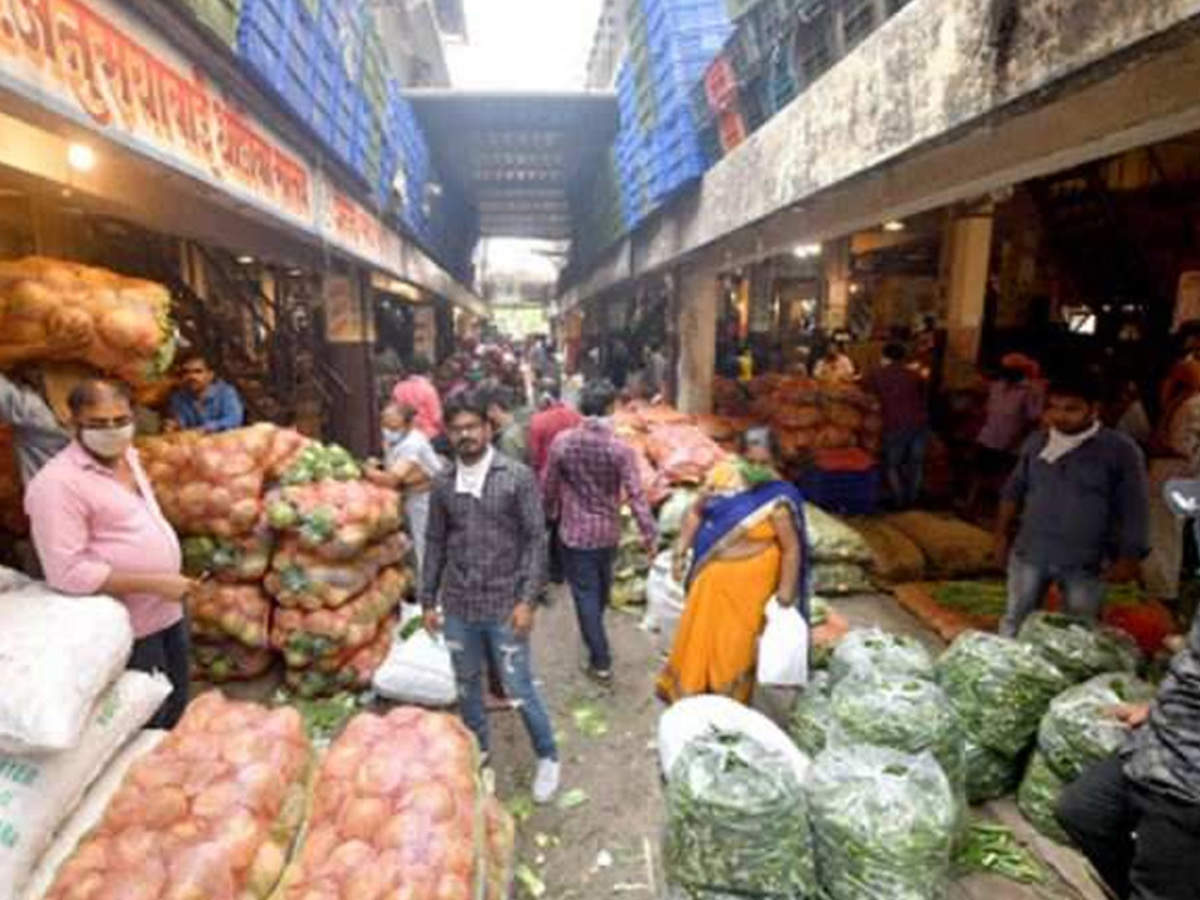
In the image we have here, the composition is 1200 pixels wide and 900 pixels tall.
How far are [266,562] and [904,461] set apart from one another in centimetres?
669

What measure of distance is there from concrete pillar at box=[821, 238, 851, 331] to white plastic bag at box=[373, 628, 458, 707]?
11420 mm

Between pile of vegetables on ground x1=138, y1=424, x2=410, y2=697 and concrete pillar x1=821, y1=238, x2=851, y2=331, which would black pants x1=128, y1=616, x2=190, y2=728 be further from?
concrete pillar x1=821, y1=238, x2=851, y2=331

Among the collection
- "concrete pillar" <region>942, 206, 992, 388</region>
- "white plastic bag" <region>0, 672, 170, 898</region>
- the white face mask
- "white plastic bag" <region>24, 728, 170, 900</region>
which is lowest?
"white plastic bag" <region>24, 728, 170, 900</region>

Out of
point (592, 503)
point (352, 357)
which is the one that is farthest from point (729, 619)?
point (352, 357)

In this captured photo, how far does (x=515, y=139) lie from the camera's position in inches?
514

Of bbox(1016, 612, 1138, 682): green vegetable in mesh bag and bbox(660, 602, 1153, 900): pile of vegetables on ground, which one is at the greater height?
bbox(1016, 612, 1138, 682): green vegetable in mesh bag

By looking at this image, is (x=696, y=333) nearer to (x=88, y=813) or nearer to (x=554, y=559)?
(x=554, y=559)

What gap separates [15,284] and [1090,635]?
528 cm

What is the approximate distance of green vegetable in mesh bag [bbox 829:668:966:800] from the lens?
3.01m

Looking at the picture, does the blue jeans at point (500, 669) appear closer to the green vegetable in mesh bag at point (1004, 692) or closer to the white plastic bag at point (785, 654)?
the white plastic bag at point (785, 654)

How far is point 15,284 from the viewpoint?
3.12m

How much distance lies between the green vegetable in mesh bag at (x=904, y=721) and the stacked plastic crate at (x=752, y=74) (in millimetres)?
3768

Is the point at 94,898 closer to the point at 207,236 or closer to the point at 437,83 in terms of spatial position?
the point at 207,236

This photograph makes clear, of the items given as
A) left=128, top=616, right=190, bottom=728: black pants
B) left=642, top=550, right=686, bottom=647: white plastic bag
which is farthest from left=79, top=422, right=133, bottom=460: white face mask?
left=642, top=550, right=686, bottom=647: white plastic bag
